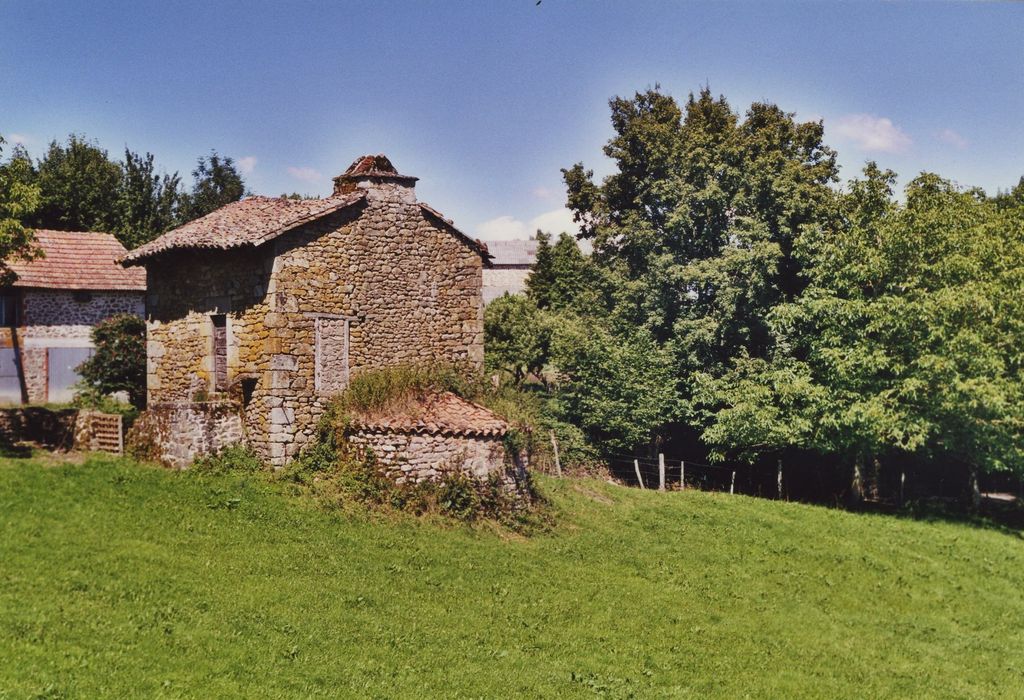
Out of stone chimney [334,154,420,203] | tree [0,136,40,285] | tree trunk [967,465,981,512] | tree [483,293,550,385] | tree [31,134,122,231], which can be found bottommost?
tree trunk [967,465,981,512]

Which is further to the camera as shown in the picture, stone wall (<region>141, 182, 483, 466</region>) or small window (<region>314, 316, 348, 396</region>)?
small window (<region>314, 316, 348, 396</region>)

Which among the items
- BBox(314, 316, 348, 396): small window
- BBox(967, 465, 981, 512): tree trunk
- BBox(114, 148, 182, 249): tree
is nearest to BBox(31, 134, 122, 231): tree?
BBox(114, 148, 182, 249): tree

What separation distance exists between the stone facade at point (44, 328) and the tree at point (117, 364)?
696 centimetres

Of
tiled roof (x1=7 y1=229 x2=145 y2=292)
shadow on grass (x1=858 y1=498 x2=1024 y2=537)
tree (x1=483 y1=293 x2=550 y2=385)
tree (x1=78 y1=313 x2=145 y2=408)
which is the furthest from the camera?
tree (x1=483 y1=293 x2=550 y2=385)

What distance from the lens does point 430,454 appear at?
1775cm

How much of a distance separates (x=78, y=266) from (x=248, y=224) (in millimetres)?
15326

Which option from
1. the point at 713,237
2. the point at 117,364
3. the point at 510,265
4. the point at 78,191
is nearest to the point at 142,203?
the point at 78,191

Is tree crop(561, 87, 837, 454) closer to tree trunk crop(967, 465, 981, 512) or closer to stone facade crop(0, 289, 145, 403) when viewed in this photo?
tree trunk crop(967, 465, 981, 512)

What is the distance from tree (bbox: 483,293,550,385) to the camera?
119 feet

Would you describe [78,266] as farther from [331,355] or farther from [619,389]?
[619,389]

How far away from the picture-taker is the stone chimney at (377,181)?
66.7ft

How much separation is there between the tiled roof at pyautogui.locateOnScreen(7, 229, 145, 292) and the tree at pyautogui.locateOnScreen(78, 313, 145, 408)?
21.4ft

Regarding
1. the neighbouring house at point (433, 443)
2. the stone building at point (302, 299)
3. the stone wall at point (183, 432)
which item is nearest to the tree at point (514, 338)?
the stone building at point (302, 299)

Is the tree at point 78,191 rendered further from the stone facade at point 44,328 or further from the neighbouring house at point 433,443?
the neighbouring house at point 433,443
